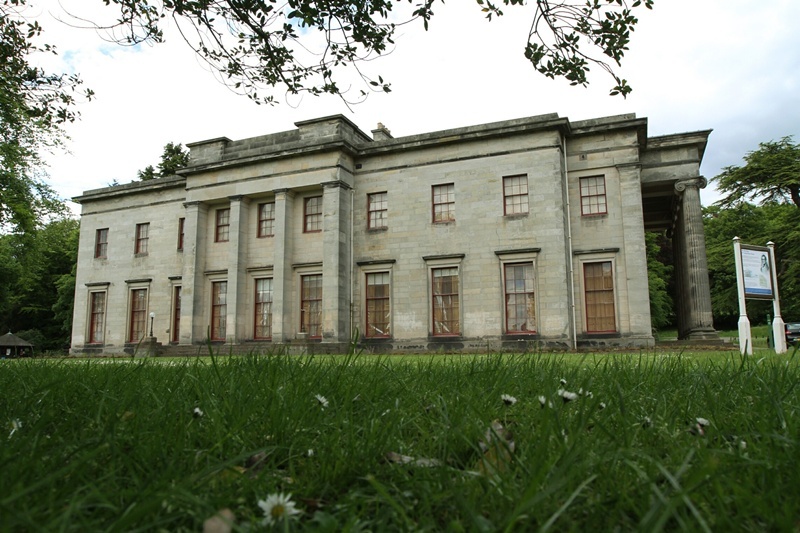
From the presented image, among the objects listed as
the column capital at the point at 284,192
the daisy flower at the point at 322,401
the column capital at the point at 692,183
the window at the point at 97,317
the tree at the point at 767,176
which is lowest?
the daisy flower at the point at 322,401

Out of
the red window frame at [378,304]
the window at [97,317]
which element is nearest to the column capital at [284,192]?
the red window frame at [378,304]

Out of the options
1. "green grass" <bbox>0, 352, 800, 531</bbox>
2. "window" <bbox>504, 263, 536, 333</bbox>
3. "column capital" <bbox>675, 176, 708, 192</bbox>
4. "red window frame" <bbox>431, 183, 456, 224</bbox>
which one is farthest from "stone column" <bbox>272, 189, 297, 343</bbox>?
"green grass" <bbox>0, 352, 800, 531</bbox>

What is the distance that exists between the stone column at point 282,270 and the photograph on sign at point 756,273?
17381 mm

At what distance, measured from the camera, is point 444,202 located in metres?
23.6

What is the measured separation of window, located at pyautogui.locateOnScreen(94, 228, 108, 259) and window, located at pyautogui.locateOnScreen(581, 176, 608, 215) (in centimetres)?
2517

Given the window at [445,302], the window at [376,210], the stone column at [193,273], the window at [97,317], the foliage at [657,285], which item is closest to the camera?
the window at [445,302]

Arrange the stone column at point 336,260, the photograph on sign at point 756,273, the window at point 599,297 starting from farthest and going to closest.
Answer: the stone column at point 336,260, the window at point 599,297, the photograph on sign at point 756,273

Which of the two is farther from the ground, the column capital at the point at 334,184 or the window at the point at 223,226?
the column capital at the point at 334,184

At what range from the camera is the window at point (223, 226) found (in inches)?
1056

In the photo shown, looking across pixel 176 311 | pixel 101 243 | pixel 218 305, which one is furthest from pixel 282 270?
pixel 101 243

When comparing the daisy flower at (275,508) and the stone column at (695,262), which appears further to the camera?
the stone column at (695,262)

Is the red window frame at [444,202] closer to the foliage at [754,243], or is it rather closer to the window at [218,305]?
the window at [218,305]

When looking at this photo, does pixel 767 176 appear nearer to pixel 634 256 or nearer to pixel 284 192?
pixel 634 256

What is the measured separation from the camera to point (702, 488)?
1.51 metres
